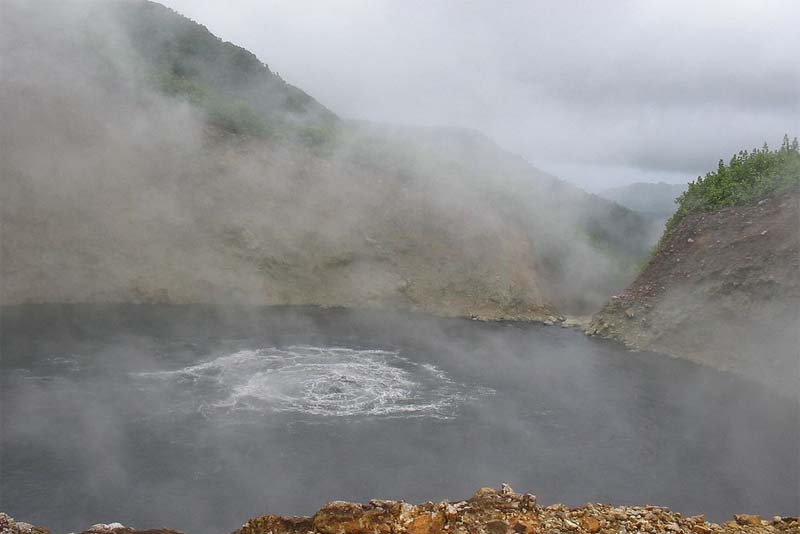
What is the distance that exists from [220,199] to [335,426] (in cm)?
2086

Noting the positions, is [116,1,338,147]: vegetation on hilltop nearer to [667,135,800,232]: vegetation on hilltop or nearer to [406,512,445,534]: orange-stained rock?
[667,135,800,232]: vegetation on hilltop

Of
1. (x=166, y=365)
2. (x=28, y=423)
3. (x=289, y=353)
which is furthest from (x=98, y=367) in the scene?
(x=289, y=353)

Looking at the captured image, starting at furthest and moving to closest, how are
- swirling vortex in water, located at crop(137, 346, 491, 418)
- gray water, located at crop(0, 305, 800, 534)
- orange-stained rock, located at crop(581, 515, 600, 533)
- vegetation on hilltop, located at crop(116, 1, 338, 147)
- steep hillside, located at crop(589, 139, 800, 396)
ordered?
vegetation on hilltop, located at crop(116, 1, 338, 147), steep hillside, located at crop(589, 139, 800, 396), swirling vortex in water, located at crop(137, 346, 491, 418), gray water, located at crop(0, 305, 800, 534), orange-stained rock, located at crop(581, 515, 600, 533)

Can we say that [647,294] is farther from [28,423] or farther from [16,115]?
[16,115]

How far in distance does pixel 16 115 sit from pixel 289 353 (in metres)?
19.2

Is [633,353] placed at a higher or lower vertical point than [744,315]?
lower

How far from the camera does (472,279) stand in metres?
35.5

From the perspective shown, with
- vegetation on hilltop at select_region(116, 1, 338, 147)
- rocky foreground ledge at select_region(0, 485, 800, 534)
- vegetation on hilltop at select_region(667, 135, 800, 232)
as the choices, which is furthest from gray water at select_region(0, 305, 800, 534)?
vegetation on hilltop at select_region(116, 1, 338, 147)

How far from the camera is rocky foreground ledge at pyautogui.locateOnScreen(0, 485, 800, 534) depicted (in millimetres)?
7844

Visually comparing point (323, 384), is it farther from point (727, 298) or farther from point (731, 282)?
point (731, 282)

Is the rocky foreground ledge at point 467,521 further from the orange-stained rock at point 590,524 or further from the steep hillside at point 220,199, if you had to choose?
the steep hillside at point 220,199

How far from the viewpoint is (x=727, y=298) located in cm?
2805

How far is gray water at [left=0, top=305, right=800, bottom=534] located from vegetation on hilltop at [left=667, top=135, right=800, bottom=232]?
37.9 feet

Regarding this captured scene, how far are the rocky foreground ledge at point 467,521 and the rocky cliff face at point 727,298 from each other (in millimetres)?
17268
